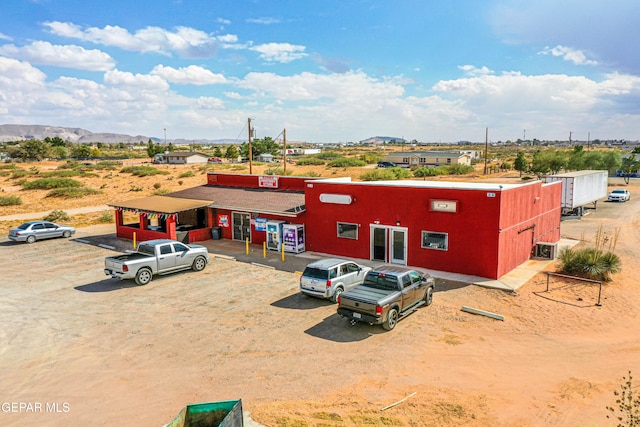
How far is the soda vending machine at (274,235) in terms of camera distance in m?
25.7

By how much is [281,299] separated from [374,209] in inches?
300

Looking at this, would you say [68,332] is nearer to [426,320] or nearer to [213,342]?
[213,342]

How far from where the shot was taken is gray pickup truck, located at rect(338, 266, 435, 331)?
13.7 metres

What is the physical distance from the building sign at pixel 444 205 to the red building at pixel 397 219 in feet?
0.15

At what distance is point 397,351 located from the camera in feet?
42.1

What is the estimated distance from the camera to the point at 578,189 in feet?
120

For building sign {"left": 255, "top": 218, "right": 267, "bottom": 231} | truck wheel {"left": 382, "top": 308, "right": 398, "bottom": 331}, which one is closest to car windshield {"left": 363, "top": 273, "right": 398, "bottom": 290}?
truck wheel {"left": 382, "top": 308, "right": 398, "bottom": 331}

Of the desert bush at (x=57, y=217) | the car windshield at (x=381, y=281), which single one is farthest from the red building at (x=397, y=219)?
the desert bush at (x=57, y=217)

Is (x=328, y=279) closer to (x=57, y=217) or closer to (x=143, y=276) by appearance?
(x=143, y=276)

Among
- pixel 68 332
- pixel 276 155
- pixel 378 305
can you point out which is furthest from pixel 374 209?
pixel 276 155

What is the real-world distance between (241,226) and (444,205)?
1372 centimetres

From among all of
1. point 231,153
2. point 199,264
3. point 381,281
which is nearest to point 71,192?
point 199,264

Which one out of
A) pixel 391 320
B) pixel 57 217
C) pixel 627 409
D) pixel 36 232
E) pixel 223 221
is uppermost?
pixel 627 409

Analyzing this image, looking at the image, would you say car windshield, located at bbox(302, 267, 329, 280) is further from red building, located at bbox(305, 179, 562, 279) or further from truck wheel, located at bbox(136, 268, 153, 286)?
truck wheel, located at bbox(136, 268, 153, 286)
